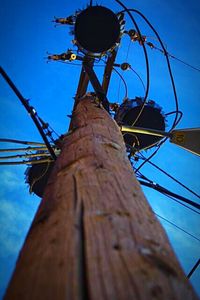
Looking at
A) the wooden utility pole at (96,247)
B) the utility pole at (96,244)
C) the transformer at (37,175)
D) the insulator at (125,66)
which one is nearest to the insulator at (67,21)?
the insulator at (125,66)

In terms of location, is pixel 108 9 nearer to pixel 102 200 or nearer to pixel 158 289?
pixel 102 200

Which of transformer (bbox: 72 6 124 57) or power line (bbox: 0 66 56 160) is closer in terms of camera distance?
power line (bbox: 0 66 56 160)

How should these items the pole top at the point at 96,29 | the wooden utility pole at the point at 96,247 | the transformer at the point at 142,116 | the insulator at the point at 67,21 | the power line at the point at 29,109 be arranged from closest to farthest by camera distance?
the wooden utility pole at the point at 96,247 → the power line at the point at 29,109 → the pole top at the point at 96,29 → the insulator at the point at 67,21 → the transformer at the point at 142,116

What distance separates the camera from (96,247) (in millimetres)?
974

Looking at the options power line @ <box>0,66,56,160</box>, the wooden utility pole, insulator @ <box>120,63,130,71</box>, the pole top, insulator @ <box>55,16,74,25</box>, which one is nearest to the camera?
the wooden utility pole

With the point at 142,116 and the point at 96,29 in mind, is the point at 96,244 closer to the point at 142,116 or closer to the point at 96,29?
the point at 96,29

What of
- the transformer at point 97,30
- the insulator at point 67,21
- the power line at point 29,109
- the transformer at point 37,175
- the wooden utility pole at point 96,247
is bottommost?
the wooden utility pole at point 96,247

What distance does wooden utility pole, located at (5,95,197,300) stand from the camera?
837 millimetres

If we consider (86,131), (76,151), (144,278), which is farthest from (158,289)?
(86,131)

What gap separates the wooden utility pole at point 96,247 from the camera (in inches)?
33.0

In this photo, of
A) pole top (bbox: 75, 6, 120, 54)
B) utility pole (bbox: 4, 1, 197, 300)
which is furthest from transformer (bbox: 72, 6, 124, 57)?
utility pole (bbox: 4, 1, 197, 300)

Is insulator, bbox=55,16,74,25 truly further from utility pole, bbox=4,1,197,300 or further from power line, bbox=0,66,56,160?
utility pole, bbox=4,1,197,300

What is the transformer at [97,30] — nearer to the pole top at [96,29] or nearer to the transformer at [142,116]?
the pole top at [96,29]

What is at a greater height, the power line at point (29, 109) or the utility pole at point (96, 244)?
the power line at point (29, 109)
